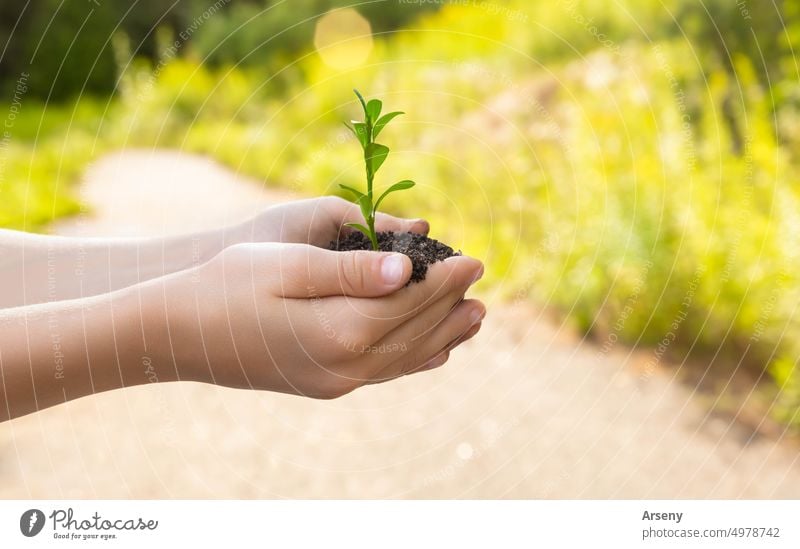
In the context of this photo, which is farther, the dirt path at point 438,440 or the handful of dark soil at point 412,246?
the dirt path at point 438,440

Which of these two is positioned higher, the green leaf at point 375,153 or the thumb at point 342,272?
the green leaf at point 375,153

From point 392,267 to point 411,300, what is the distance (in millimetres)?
78

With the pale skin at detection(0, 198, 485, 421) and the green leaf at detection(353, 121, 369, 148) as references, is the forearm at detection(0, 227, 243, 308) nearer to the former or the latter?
the pale skin at detection(0, 198, 485, 421)

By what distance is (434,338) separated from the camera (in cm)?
98

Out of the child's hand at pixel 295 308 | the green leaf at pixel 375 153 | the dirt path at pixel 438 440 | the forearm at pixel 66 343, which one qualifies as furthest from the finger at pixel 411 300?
the dirt path at pixel 438 440

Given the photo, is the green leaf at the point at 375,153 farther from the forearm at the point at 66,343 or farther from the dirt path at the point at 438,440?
the dirt path at the point at 438,440

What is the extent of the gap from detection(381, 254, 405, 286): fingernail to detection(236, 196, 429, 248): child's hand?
22cm

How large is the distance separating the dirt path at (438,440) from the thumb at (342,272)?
105 centimetres

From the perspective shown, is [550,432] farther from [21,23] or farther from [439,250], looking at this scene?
[21,23]

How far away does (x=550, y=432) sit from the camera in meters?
1.97

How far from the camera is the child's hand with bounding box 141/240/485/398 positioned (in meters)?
0.85
